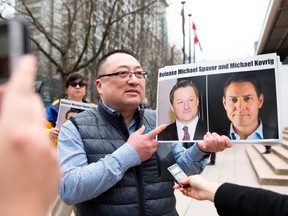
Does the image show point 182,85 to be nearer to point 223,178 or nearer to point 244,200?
point 244,200

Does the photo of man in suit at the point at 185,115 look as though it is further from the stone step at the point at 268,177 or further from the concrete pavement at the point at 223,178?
the stone step at the point at 268,177

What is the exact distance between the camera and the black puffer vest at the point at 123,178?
1.71m

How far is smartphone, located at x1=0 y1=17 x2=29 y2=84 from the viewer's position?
0.54 m

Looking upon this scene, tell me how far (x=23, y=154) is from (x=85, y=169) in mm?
1147

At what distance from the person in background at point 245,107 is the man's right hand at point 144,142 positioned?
0.35m

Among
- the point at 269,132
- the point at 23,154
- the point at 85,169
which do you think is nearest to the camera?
the point at 23,154

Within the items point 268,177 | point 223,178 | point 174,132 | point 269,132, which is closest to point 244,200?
point 269,132

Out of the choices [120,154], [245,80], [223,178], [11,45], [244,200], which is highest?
[245,80]

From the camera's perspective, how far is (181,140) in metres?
1.69

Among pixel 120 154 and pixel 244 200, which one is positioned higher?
pixel 120 154

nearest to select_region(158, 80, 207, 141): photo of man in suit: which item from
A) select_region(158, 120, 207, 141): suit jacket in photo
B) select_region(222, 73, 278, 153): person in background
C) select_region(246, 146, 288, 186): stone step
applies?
select_region(158, 120, 207, 141): suit jacket in photo

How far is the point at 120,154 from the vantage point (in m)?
1.63

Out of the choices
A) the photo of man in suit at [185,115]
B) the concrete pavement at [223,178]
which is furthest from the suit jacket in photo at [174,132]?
the concrete pavement at [223,178]

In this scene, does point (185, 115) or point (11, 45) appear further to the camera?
point (185, 115)
